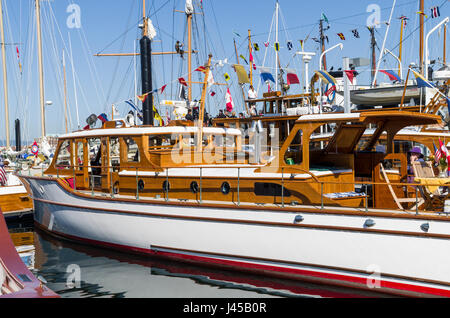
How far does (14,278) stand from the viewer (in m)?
4.31

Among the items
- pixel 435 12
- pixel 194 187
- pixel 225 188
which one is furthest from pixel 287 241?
pixel 435 12

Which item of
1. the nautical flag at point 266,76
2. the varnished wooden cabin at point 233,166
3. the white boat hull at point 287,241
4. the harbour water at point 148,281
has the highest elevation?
the nautical flag at point 266,76

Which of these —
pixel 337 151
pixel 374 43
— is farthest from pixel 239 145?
pixel 374 43

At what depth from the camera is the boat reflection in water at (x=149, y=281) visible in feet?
28.4

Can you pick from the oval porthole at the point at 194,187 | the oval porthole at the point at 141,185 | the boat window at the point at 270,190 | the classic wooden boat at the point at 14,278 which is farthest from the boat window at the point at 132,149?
the classic wooden boat at the point at 14,278

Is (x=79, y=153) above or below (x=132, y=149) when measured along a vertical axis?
below

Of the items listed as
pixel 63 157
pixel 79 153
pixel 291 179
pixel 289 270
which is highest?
pixel 79 153

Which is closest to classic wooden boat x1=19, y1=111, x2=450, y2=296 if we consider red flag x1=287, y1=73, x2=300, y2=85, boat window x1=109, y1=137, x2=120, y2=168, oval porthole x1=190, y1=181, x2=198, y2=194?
oval porthole x1=190, y1=181, x2=198, y2=194

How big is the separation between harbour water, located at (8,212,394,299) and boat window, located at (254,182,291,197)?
177cm

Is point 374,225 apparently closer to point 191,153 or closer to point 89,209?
point 191,153

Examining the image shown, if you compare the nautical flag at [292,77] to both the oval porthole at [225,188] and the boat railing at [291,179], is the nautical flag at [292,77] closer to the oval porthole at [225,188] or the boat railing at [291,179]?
the boat railing at [291,179]

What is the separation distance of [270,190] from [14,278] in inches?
238

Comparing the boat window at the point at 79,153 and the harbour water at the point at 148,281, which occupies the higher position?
the boat window at the point at 79,153

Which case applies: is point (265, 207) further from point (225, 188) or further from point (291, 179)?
point (225, 188)
